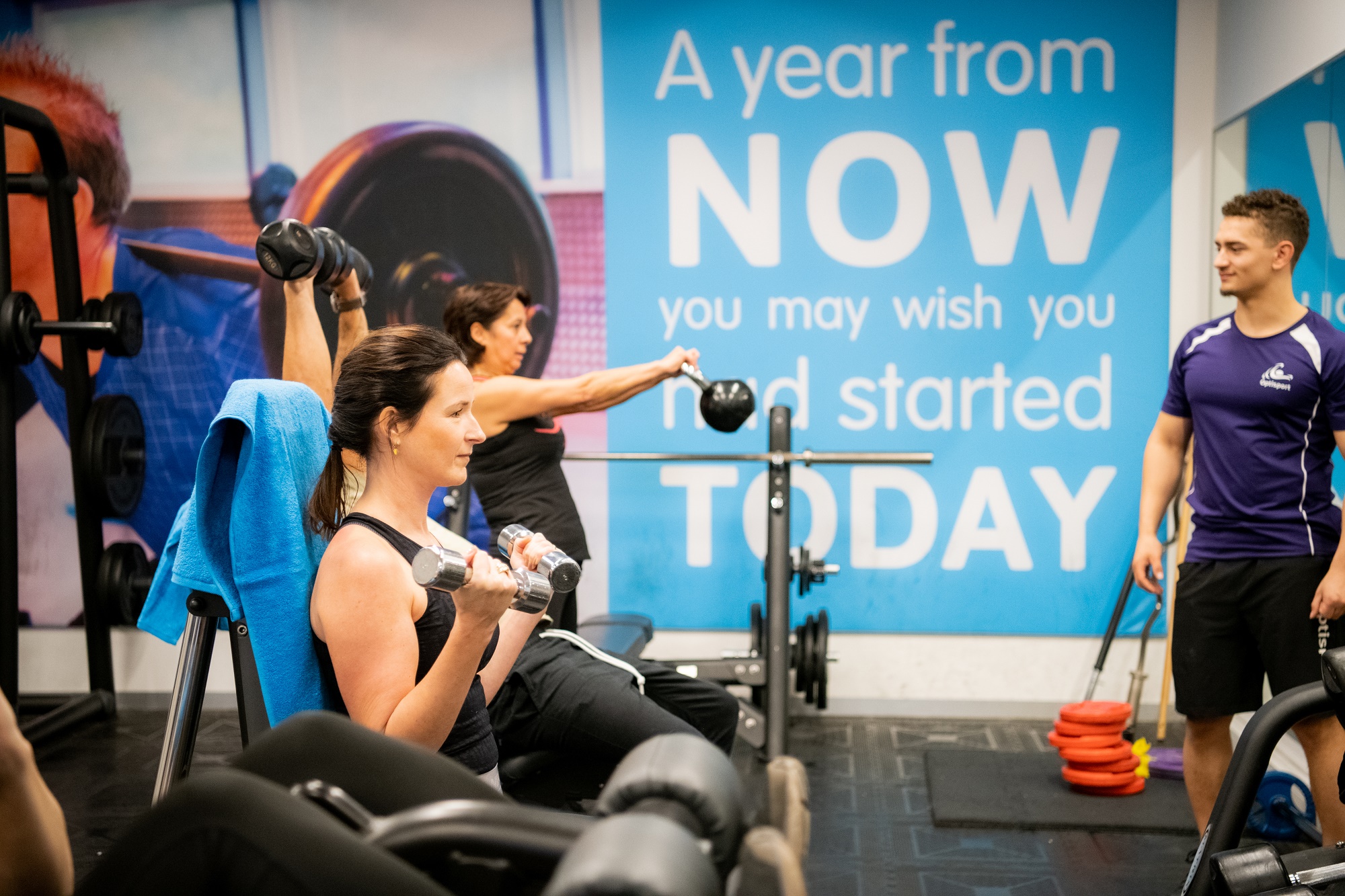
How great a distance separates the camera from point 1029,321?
3908mm

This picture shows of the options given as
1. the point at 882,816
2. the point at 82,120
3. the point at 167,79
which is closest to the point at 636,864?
the point at 882,816

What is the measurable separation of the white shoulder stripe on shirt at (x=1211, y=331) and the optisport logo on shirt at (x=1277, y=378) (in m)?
0.16

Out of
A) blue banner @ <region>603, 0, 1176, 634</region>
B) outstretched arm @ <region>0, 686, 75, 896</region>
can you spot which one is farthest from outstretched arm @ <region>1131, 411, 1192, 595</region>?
outstretched arm @ <region>0, 686, 75, 896</region>

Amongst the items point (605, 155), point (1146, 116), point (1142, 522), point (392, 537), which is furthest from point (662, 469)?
point (392, 537)

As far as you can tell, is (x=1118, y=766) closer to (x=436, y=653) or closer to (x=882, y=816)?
(x=882, y=816)

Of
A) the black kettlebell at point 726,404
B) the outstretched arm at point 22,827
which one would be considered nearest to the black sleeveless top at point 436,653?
the outstretched arm at point 22,827

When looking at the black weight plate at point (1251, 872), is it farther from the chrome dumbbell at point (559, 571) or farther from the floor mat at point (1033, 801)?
the floor mat at point (1033, 801)

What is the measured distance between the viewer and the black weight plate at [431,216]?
13.3ft

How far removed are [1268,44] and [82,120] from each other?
4.27 meters

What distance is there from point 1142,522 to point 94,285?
12.6 feet

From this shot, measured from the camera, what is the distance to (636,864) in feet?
2.32

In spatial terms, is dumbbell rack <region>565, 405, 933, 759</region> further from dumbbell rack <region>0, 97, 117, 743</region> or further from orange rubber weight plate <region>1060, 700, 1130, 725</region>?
dumbbell rack <region>0, 97, 117, 743</region>

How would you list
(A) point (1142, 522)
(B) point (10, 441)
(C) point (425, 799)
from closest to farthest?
(C) point (425, 799) → (A) point (1142, 522) → (B) point (10, 441)

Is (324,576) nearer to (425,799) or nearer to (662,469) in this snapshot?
(425,799)
